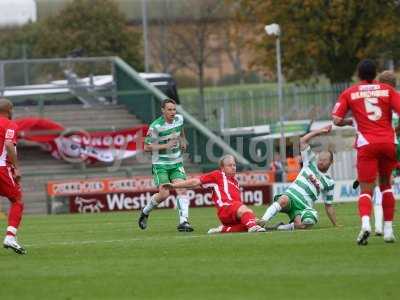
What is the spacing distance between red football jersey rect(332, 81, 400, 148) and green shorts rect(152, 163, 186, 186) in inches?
217

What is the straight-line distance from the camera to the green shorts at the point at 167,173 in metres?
20.3

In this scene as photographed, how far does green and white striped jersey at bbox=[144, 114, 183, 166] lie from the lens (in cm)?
2011

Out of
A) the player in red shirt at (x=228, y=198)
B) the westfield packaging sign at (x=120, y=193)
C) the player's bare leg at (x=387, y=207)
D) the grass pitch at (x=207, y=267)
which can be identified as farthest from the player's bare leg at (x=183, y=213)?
the westfield packaging sign at (x=120, y=193)

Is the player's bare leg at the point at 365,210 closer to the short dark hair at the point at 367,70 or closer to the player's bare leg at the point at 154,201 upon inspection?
the short dark hair at the point at 367,70

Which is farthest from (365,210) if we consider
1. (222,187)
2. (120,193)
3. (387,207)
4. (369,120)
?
(120,193)

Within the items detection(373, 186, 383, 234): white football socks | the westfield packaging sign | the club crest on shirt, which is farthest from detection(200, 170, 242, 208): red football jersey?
the westfield packaging sign

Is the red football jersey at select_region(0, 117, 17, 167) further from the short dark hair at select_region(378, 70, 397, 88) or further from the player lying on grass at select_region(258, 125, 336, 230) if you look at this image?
the short dark hair at select_region(378, 70, 397, 88)

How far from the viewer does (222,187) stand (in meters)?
18.1

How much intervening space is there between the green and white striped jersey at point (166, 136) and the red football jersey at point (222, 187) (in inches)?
79.0

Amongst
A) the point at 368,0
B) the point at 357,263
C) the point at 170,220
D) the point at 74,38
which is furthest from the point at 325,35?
the point at 357,263

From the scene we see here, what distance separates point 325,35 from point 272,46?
101 inches

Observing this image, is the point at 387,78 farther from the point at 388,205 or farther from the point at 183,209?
the point at 183,209

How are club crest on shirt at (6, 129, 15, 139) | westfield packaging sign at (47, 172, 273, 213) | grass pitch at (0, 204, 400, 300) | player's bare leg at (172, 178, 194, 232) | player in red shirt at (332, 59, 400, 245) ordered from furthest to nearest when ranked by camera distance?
westfield packaging sign at (47, 172, 273, 213), player's bare leg at (172, 178, 194, 232), club crest on shirt at (6, 129, 15, 139), player in red shirt at (332, 59, 400, 245), grass pitch at (0, 204, 400, 300)

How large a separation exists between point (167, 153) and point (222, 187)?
232 centimetres
